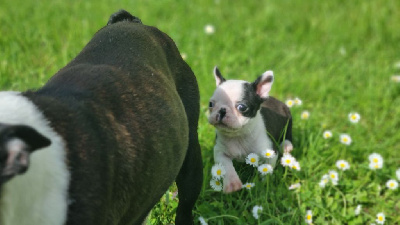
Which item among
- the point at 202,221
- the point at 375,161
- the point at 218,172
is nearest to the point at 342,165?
the point at 375,161

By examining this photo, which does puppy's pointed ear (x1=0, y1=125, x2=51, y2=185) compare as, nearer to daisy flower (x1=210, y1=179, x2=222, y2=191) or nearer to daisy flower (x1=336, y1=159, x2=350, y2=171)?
daisy flower (x1=210, y1=179, x2=222, y2=191)

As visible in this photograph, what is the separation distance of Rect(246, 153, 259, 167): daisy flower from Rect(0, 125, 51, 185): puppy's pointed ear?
1.99 meters

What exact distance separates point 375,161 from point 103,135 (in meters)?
2.51

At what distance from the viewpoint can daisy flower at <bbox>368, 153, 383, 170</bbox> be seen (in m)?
3.89

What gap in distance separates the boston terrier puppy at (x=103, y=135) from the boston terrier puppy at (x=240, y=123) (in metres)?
0.56

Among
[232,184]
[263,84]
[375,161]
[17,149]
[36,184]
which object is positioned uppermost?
[17,149]

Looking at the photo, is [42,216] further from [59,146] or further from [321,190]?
[321,190]

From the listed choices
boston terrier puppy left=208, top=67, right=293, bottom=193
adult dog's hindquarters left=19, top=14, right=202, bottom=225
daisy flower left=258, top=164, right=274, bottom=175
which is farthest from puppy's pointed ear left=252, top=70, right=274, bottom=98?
adult dog's hindquarters left=19, top=14, right=202, bottom=225

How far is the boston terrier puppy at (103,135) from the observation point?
1673mm

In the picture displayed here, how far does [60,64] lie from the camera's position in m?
4.66

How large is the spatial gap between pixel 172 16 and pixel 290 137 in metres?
2.62

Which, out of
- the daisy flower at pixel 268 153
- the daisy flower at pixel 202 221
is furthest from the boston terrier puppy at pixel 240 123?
the daisy flower at pixel 202 221

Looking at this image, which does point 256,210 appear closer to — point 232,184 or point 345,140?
point 232,184

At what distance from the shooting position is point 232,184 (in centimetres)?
337
